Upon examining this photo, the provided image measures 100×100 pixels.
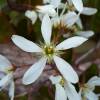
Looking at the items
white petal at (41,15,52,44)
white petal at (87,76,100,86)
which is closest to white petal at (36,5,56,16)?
white petal at (41,15,52,44)

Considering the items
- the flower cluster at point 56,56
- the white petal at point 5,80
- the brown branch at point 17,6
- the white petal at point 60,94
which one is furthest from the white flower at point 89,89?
the brown branch at point 17,6

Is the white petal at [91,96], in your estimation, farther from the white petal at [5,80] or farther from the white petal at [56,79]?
the white petal at [5,80]

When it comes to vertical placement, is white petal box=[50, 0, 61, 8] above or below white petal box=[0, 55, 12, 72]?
above

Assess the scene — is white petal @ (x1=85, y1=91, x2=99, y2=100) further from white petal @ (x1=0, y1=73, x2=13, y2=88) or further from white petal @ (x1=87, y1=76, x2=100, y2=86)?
white petal @ (x1=0, y1=73, x2=13, y2=88)

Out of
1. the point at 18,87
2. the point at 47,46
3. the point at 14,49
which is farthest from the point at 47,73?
the point at 47,46

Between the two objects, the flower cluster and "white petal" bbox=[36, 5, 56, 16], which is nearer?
the flower cluster

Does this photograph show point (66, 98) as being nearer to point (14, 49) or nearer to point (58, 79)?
point (58, 79)
